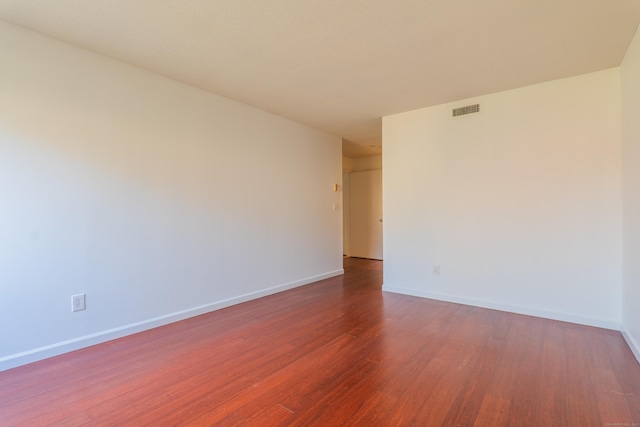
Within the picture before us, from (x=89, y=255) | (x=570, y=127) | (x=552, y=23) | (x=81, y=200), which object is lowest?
(x=89, y=255)

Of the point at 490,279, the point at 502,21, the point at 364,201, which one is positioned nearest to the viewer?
the point at 502,21

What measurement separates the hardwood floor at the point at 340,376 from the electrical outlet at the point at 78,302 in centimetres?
36

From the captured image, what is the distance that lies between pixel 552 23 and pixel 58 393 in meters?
4.11

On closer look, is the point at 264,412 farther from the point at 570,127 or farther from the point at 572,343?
the point at 570,127

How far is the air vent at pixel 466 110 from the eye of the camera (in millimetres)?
3490

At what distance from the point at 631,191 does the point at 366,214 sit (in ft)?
15.9

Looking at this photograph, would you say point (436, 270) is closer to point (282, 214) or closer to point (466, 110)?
point (466, 110)

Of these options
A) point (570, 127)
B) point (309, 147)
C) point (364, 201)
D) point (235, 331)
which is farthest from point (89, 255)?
point (364, 201)

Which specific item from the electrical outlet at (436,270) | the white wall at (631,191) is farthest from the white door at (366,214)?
the white wall at (631,191)

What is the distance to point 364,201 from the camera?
7074 mm

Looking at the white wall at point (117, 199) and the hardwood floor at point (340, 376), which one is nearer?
the hardwood floor at point (340, 376)

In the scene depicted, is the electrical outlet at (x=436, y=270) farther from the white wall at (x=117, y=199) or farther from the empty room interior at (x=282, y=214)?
the white wall at (x=117, y=199)

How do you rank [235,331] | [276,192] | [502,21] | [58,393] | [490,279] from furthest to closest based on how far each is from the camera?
[276,192] → [490,279] → [235,331] → [502,21] → [58,393]

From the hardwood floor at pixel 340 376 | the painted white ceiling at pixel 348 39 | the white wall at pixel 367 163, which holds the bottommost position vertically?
the hardwood floor at pixel 340 376
